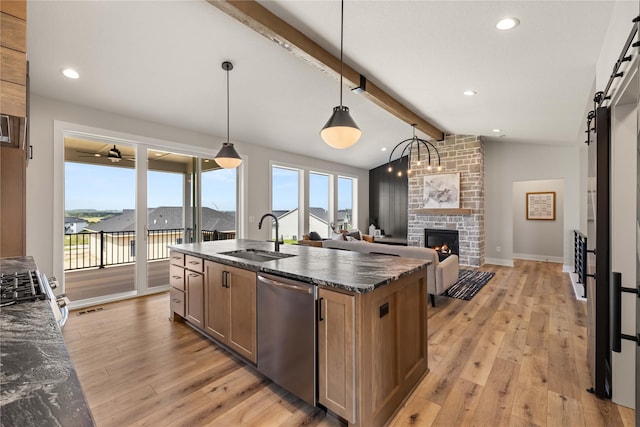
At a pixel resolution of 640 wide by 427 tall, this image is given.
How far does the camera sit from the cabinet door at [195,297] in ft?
9.29

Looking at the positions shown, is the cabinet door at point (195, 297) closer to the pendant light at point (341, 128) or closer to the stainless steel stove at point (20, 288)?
the stainless steel stove at point (20, 288)

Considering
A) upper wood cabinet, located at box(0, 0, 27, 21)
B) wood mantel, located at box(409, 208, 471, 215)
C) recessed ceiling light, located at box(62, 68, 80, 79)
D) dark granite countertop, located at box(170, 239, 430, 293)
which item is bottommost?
dark granite countertop, located at box(170, 239, 430, 293)

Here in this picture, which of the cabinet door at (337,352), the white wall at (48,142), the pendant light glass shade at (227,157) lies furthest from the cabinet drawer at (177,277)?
the cabinet door at (337,352)

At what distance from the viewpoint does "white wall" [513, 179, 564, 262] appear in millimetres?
6982

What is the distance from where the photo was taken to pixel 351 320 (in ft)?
5.29

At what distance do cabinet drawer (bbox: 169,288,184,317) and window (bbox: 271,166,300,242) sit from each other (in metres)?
3.20

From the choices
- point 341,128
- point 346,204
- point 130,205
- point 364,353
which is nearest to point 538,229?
point 346,204

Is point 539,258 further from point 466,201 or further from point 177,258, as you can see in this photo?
point 177,258

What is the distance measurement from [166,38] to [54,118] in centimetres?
198

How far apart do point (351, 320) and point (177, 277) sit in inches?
94.4

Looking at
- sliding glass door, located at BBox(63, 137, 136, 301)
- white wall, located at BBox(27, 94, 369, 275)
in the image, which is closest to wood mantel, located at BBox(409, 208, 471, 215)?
white wall, located at BBox(27, 94, 369, 275)

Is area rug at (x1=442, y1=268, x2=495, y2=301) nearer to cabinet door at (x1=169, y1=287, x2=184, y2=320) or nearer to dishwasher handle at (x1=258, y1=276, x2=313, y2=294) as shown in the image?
dishwasher handle at (x1=258, y1=276, x2=313, y2=294)

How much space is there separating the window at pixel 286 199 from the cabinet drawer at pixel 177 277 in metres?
3.19

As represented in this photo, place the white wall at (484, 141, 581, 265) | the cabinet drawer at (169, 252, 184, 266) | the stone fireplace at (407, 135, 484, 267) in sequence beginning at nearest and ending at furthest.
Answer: the cabinet drawer at (169, 252, 184, 266) < the white wall at (484, 141, 581, 265) < the stone fireplace at (407, 135, 484, 267)
